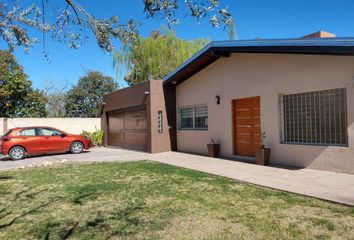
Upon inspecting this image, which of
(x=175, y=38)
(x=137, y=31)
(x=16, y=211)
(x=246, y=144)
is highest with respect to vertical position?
(x=175, y=38)

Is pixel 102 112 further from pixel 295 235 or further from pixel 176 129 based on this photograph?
pixel 295 235

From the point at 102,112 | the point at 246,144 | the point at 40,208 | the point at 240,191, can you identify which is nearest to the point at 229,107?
the point at 246,144

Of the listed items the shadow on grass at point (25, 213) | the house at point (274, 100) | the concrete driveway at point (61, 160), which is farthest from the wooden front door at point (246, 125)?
the shadow on grass at point (25, 213)

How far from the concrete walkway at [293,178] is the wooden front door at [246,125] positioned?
981mm

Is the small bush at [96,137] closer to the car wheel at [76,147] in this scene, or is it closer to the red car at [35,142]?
the car wheel at [76,147]

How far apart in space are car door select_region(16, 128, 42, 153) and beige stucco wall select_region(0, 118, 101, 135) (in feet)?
18.7

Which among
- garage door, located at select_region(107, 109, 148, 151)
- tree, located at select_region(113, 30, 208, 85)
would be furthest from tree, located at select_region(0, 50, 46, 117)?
garage door, located at select_region(107, 109, 148, 151)

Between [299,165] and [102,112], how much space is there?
15.2 metres

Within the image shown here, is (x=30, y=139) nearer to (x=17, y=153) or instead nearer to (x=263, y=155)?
(x=17, y=153)

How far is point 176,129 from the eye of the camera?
52.0 feet

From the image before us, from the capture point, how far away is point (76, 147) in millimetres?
16641

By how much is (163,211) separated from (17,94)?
25616 millimetres

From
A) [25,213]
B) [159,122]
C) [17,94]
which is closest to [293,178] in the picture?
[25,213]

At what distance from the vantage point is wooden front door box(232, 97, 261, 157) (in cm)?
1123
